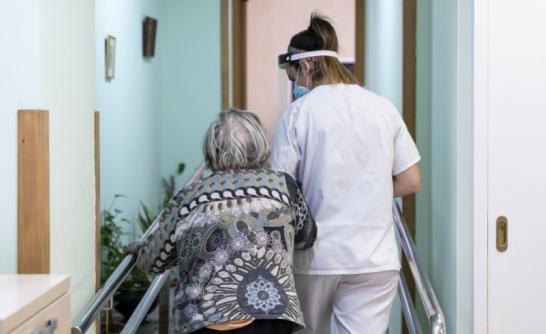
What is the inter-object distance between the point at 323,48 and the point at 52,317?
1.30m

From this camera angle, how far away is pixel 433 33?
3.27m

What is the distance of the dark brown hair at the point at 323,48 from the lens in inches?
94.7

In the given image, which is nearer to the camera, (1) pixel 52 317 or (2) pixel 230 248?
(1) pixel 52 317

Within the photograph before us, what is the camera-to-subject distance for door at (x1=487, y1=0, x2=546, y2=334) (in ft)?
7.92

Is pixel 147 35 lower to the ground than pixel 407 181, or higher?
higher

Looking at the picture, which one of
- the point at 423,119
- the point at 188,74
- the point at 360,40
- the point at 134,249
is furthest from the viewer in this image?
the point at 188,74

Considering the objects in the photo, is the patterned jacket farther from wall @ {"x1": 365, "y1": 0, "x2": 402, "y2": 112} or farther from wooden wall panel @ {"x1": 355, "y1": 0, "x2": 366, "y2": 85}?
wooden wall panel @ {"x1": 355, "y1": 0, "x2": 366, "y2": 85}

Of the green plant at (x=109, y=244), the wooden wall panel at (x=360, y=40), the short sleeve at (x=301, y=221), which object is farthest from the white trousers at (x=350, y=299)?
the wooden wall panel at (x=360, y=40)

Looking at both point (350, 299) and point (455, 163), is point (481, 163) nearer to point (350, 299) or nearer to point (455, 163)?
point (455, 163)

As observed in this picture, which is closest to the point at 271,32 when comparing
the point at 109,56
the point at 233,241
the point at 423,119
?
the point at 109,56

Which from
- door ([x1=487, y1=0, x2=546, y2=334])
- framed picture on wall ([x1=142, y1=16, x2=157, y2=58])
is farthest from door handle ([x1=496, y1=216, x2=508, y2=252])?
framed picture on wall ([x1=142, y1=16, x2=157, y2=58])

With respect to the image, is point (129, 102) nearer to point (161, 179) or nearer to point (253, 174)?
point (161, 179)

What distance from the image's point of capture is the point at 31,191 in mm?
1798

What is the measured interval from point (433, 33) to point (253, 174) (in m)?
1.61
